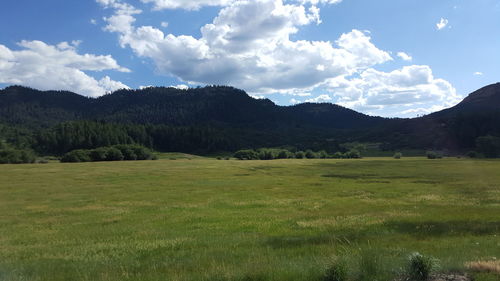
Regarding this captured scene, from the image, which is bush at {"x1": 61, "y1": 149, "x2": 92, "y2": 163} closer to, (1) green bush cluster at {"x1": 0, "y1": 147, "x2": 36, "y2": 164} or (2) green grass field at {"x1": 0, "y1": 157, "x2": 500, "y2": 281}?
(1) green bush cluster at {"x1": 0, "y1": 147, "x2": 36, "y2": 164}

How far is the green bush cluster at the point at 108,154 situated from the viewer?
497 feet

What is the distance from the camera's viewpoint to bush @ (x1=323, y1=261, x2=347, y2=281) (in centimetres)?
961

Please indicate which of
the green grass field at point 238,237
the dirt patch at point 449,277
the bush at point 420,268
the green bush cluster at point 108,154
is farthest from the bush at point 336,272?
the green bush cluster at point 108,154

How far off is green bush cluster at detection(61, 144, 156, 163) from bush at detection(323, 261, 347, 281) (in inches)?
6179

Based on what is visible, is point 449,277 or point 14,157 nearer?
point 449,277

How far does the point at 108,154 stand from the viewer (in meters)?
163

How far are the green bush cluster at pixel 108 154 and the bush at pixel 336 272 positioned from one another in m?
157

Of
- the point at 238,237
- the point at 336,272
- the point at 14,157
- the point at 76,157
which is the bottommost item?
the point at 238,237

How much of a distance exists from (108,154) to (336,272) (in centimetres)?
16628

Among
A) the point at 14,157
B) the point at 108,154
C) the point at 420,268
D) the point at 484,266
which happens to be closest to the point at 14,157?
the point at 14,157

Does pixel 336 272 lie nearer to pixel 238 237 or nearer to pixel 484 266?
pixel 484 266

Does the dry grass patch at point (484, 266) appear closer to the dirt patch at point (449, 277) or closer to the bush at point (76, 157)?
the dirt patch at point (449, 277)

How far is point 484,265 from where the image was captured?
34.0ft

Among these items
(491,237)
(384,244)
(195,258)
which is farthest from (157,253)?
(491,237)
